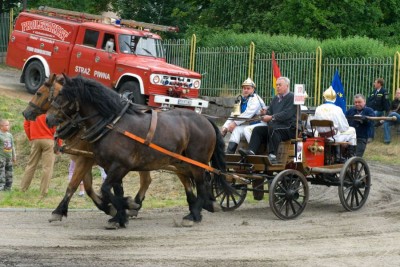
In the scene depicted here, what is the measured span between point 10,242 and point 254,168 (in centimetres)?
444

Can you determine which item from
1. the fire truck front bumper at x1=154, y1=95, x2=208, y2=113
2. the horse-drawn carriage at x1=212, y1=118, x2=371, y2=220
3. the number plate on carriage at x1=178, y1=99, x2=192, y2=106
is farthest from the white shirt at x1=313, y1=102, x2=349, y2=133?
the number plate on carriage at x1=178, y1=99, x2=192, y2=106

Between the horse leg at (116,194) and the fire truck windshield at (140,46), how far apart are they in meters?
12.1

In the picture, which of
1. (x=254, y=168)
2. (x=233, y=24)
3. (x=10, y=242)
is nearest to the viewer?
(x=10, y=242)

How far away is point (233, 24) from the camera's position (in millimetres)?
35469

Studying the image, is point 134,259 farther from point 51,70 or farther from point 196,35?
point 196,35

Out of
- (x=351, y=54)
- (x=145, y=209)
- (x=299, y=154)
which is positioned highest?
(x=351, y=54)

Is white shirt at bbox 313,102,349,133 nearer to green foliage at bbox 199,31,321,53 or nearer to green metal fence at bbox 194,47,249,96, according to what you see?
green foliage at bbox 199,31,321,53

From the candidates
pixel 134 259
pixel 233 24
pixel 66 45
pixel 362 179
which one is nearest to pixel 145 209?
pixel 362 179

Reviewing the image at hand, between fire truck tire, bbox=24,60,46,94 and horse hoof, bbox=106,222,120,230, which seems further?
fire truck tire, bbox=24,60,46,94

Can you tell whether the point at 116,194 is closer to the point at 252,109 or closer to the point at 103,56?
the point at 252,109

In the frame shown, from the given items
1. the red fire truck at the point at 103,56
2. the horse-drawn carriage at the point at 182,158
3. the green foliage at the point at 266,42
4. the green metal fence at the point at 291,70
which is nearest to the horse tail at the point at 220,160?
the horse-drawn carriage at the point at 182,158

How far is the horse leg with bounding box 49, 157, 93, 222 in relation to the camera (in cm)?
1366

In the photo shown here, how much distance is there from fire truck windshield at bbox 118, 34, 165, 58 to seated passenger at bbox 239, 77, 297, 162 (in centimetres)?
1064

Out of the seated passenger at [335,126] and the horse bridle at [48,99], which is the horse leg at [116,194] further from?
the seated passenger at [335,126]
